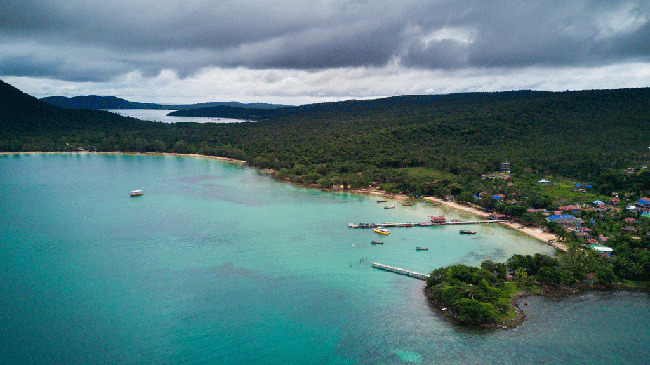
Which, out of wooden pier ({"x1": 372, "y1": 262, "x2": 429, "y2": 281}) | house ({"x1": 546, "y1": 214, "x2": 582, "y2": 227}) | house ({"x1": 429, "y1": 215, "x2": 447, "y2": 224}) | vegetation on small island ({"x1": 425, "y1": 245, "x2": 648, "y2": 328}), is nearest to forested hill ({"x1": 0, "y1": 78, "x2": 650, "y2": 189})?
house ({"x1": 429, "y1": 215, "x2": 447, "y2": 224})

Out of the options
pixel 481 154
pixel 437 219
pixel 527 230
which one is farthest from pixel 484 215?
pixel 481 154

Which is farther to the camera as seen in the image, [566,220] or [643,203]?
[643,203]

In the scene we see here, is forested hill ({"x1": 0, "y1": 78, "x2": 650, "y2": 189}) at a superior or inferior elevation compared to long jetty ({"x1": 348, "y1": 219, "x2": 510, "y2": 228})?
superior

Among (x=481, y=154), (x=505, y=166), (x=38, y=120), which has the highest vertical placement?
(x=38, y=120)

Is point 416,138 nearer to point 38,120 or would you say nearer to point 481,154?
point 481,154

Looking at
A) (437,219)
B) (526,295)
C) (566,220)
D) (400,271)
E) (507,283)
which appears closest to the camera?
(526,295)

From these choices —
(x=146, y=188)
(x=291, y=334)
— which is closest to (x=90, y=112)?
(x=146, y=188)

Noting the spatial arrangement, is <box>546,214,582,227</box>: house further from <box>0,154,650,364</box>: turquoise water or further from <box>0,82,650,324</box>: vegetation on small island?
<box>0,154,650,364</box>: turquoise water
